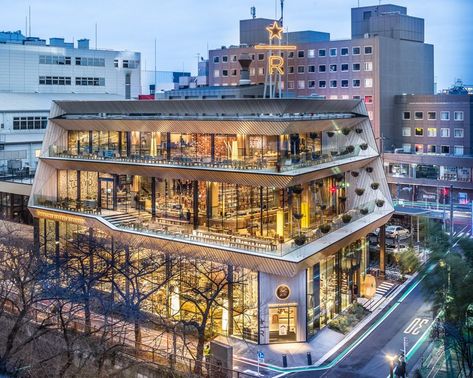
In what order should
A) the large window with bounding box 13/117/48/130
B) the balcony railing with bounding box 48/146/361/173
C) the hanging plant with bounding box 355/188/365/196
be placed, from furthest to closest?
the large window with bounding box 13/117/48/130 < the hanging plant with bounding box 355/188/365/196 < the balcony railing with bounding box 48/146/361/173

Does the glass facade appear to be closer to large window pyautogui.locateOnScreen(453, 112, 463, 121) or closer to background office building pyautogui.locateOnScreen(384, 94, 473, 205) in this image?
background office building pyautogui.locateOnScreen(384, 94, 473, 205)

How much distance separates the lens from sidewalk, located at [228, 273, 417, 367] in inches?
1201

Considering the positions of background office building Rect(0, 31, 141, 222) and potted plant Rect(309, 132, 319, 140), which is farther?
background office building Rect(0, 31, 141, 222)

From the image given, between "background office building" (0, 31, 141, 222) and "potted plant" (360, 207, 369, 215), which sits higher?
"background office building" (0, 31, 141, 222)

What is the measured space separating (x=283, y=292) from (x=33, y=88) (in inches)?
2118

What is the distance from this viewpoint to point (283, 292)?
32594 mm

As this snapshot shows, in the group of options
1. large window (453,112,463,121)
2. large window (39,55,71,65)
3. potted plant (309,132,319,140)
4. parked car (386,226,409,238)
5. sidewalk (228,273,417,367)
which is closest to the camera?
sidewalk (228,273,417,367)

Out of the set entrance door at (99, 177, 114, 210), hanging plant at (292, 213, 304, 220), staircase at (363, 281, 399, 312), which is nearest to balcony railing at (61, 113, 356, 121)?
entrance door at (99, 177, 114, 210)

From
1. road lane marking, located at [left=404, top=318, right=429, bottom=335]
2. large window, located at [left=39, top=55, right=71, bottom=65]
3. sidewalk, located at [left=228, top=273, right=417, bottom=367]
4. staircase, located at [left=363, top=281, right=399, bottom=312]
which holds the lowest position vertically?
sidewalk, located at [left=228, top=273, right=417, bottom=367]

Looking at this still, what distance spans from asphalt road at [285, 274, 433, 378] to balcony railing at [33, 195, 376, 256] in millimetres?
6367

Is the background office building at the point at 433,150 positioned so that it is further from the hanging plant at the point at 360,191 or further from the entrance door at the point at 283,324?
the entrance door at the point at 283,324

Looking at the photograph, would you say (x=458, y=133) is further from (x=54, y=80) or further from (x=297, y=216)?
(x=54, y=80)

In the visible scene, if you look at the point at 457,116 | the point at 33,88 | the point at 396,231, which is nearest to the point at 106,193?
the point at 396,231

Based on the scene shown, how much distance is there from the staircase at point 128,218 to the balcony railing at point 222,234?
79 millimetres
